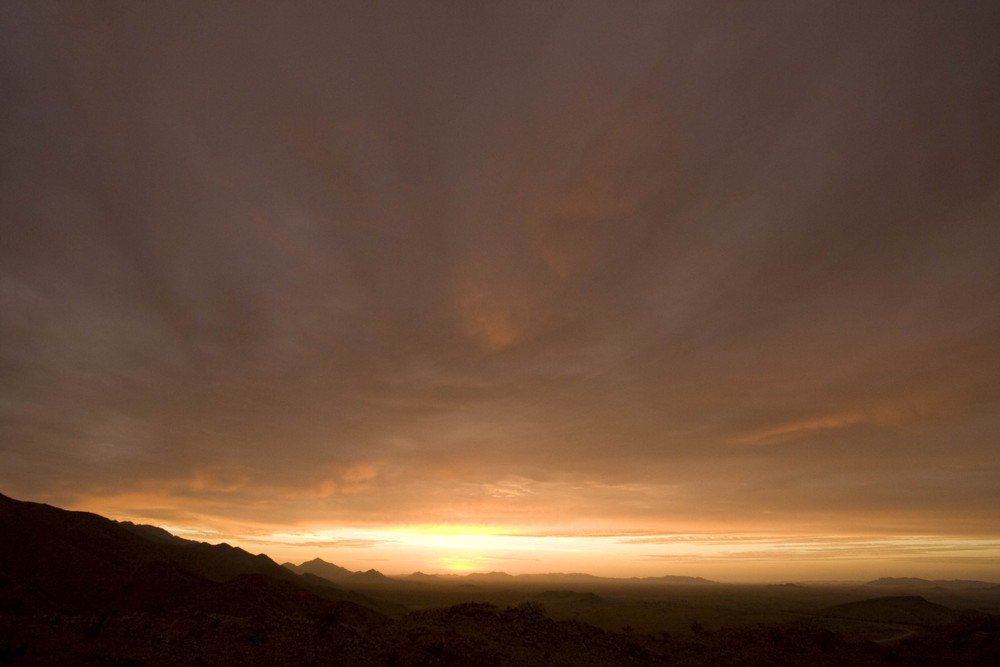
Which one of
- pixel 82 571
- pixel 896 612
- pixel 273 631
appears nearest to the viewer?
pixel 273 631

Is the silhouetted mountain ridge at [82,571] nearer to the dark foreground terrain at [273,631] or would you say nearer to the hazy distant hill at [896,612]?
the dark foreground terrain at [273,631]

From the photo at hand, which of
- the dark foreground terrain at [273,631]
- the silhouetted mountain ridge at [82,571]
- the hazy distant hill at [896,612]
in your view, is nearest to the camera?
the dark foreground terrain at [273,631]

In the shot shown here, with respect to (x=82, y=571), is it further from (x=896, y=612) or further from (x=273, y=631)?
(x=896, y=612)

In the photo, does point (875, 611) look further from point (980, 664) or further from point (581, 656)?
point (581, 656)

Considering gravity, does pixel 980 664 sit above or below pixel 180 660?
below

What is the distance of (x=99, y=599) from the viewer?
51.8 metres

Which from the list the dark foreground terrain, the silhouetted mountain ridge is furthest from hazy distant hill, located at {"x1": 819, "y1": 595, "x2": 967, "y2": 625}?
the silhouetted mountain ridge

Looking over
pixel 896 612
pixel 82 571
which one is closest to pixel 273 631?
pixel 82 571

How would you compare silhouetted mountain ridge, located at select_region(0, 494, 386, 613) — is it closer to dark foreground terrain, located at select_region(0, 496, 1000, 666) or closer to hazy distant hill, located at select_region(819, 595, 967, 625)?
dark foreground terrain, located at select_region(0, 496, 1000, 666)

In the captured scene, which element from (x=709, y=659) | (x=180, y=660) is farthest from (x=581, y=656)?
(x=180, y=660)

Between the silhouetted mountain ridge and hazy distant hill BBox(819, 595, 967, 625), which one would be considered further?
hazy distant hill BBox(819, 595, 967, 625)

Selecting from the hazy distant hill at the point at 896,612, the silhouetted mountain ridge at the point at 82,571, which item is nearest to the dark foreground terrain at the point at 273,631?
the silhouetted mountain ridge at the point at 82,571

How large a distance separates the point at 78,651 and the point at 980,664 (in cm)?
5983

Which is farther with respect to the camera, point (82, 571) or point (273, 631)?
point (82, 571)
